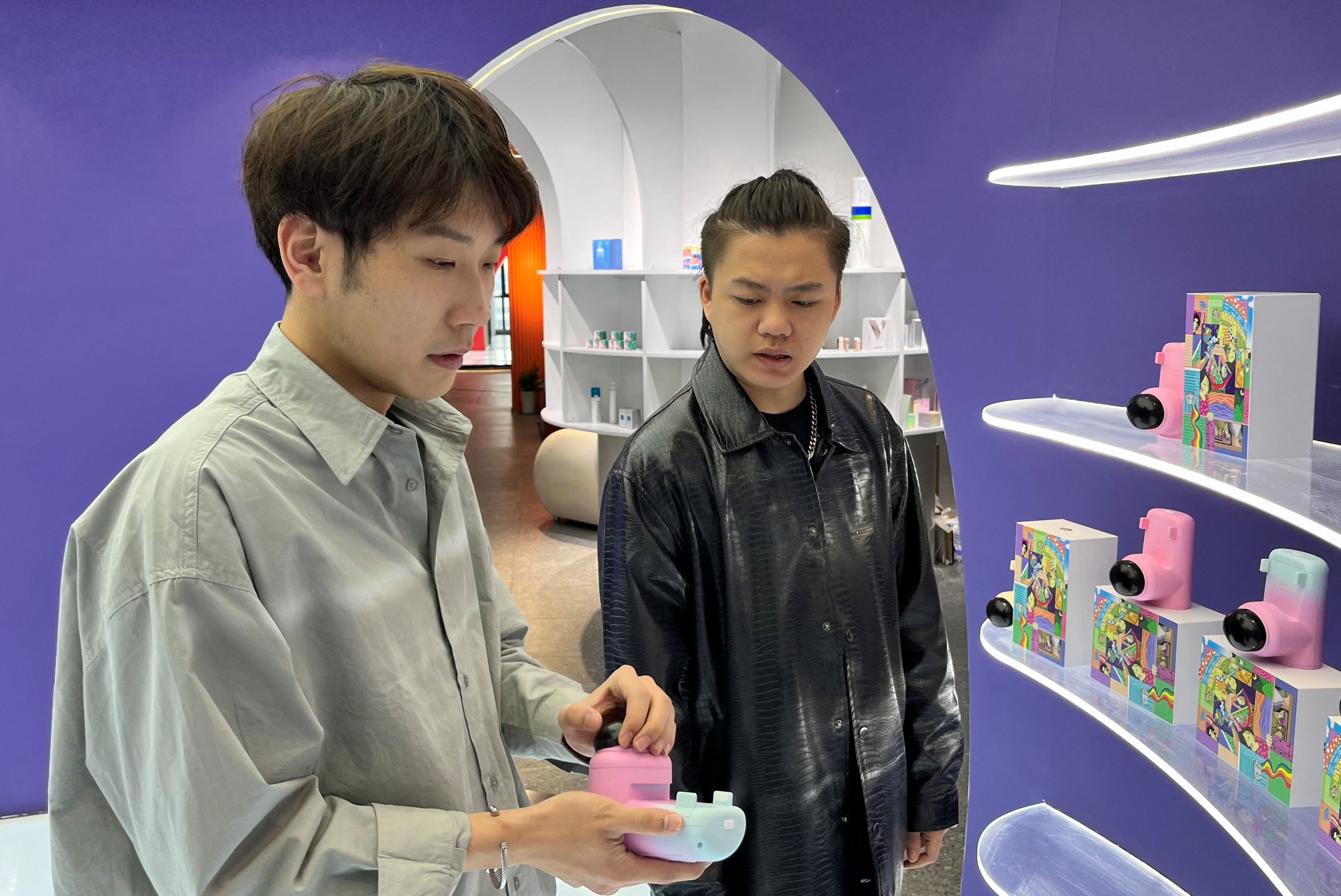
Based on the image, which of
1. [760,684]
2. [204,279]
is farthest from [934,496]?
[760,684]

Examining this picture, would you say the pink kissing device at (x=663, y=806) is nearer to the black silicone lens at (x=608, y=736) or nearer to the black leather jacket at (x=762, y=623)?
the black silicone lens at (x=608, y=736)

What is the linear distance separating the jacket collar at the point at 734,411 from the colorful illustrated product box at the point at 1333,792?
0.87m

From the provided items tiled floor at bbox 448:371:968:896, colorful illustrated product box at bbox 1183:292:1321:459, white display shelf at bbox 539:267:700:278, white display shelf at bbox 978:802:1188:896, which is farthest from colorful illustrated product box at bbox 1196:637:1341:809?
white display shelf at bbox 539:267:700:278

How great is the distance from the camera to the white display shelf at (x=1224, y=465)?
137 cm

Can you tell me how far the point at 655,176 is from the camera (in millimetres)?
6629

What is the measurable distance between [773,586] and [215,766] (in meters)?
1.10

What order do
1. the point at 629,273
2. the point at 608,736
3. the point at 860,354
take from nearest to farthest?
the point at 608,736 < the point at 860,354 < the point at 629,273

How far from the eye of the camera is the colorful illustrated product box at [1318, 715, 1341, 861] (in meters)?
1.41

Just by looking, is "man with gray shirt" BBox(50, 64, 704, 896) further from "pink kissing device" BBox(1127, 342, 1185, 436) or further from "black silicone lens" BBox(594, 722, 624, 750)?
"pink kissing device" BBox(1127, 342, 1185, 436)

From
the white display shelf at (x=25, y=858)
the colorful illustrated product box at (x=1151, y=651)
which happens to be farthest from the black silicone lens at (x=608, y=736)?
the white display shelf at (x=25, y=858)

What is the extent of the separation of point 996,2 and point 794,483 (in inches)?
60.9

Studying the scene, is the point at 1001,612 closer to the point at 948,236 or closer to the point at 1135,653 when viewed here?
the point at 1135,653

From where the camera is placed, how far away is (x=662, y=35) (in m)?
6.55

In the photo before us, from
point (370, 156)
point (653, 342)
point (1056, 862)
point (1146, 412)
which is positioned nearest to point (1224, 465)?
point (1146, 412)
